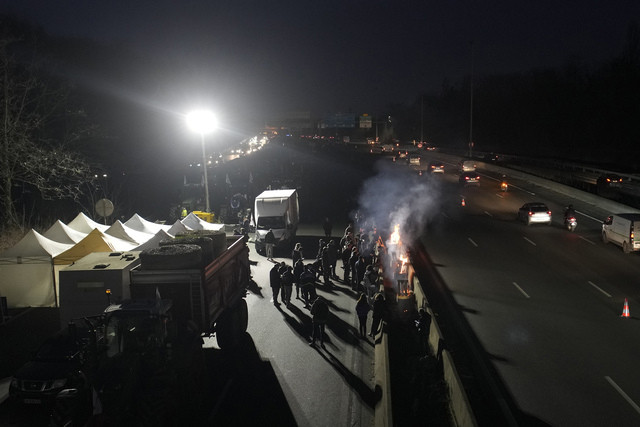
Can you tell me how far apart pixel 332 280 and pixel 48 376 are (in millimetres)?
11856

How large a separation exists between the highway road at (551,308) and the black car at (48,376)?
9.42 m

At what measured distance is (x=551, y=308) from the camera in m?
17.5

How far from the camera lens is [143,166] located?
67.1 meters

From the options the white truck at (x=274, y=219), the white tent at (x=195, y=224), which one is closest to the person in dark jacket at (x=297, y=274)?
the white tent at (x=195, y=224)

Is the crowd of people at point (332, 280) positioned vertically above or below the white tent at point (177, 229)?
below

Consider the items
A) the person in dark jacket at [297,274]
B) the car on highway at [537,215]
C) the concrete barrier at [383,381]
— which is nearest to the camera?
the concrete barrier at [383,381]

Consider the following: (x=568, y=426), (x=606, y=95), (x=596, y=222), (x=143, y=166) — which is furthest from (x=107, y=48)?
(x=606, y=95)

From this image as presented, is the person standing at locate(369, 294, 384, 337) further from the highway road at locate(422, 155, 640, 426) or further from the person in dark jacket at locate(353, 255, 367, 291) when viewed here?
the person in dark jacket at locate(353, 255, 367, 291)

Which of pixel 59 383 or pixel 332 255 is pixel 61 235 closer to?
pixel 332 255

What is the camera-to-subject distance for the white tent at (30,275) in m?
17.8

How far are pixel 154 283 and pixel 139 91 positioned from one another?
59922mm

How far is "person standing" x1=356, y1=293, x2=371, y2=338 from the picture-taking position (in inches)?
567

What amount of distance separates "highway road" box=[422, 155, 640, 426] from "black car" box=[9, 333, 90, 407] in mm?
9421

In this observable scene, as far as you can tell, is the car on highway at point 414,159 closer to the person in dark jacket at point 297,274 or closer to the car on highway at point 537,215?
the car on highway at point 537,215
